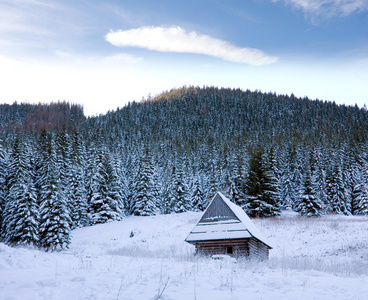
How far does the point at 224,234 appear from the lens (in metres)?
23.5

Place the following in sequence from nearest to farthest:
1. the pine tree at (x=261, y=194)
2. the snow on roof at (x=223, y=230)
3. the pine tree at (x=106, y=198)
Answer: the snow on roof at (x=223, y=230)
the pine tree at (x=261, y=194)
the pine tree at (x=106, y=198)

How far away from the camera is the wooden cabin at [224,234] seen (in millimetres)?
23281

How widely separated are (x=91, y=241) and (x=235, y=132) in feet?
449

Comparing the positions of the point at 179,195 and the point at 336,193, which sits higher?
the point at 336,193

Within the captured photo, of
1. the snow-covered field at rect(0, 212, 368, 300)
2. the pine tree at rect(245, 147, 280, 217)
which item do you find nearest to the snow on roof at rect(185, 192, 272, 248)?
the snow-covered field at rect(0, 212, 368, 300)

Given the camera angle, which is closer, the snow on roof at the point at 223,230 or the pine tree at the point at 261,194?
the snow on roof at the point at 223,230

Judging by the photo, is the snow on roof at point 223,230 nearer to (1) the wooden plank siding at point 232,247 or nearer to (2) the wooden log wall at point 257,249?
(2) the wooden log wall at point 257,249

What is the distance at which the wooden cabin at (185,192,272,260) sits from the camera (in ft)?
76.4

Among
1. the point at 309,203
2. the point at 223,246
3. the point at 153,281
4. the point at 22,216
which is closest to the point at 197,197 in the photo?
the point at 309,203

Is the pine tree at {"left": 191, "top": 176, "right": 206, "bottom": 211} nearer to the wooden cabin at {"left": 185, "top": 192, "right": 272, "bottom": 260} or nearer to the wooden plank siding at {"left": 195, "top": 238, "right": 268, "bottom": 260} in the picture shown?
the wooden cabin at {"left": 185, "top": 192, "right": 272, "bottom": 260}

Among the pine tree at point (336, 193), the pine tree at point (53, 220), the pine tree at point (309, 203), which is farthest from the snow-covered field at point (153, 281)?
the pine tree at point (336, 193)

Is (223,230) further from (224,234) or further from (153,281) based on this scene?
(153,281)

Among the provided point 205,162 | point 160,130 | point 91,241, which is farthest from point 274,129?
point 91,241

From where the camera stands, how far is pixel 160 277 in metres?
9.82
